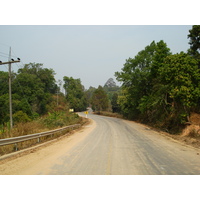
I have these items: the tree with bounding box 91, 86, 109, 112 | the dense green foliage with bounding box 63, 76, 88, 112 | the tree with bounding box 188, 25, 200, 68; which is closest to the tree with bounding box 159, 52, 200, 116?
the tree with bounding box 188, 25, 200, 68

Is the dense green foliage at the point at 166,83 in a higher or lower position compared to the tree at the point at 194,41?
lower

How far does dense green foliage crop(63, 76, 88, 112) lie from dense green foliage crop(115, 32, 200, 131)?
56.0 meters

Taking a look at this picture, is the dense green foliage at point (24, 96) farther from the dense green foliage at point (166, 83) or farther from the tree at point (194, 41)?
the tree at point (194, 41)

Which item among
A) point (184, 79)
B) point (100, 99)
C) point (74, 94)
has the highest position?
point (74, 94)

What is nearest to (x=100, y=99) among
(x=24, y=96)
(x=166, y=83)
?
(x=24, y=96)

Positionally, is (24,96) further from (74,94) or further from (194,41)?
(74,94)

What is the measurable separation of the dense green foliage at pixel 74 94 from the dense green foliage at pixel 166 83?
2204 inches

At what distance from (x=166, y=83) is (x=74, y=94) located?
79.1m

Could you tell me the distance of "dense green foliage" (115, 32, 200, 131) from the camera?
16.9 m

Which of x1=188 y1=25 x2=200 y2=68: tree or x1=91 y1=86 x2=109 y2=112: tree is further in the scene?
x1=91 y1=86 x2=109 y2=112: tree

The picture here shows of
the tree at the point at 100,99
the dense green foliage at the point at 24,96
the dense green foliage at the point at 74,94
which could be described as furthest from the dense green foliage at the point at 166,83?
the dense green foliage at the point at 74,94

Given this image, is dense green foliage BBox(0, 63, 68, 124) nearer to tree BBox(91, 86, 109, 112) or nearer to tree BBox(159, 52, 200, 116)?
tree BBox(91, 86, 109, 112)

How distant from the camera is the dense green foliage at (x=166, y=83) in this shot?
1694 centimetres

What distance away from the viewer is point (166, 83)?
20.8 m
